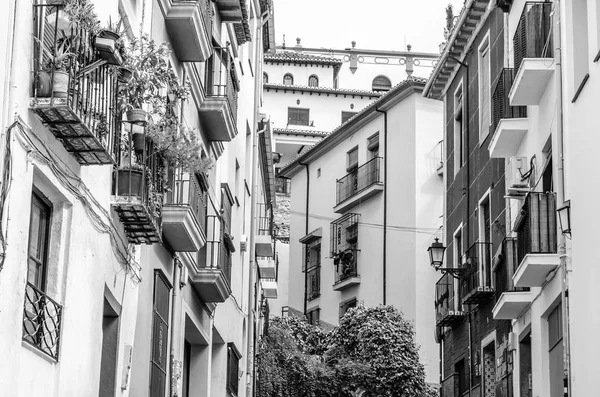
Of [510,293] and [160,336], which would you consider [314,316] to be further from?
[160,336]

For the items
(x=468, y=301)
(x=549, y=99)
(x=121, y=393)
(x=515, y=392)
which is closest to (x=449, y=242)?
(x=468, y=301)

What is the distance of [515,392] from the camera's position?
20156mm

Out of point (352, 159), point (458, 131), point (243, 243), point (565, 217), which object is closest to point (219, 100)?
point (565, 217)

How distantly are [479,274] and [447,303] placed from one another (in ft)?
12.6

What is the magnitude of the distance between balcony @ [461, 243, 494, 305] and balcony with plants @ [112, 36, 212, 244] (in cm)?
930

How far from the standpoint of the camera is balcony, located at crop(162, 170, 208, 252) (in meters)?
14.8

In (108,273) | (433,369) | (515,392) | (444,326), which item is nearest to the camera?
(108,273)

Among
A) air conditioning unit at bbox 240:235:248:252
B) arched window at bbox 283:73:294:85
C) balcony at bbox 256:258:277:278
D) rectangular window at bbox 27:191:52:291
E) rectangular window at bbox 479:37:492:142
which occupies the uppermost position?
arched window at bbox 283:73:294:85

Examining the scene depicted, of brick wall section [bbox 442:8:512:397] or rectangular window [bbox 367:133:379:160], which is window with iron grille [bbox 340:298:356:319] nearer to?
rectangular window [bbox 367:133:379:160]

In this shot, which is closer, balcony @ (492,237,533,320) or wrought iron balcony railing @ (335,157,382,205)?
balcony @ (492,237,533,320)

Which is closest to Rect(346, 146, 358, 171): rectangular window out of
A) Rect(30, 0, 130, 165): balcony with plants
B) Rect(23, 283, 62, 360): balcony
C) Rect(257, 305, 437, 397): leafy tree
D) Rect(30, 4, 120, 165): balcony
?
Rect(257, 305, 437, 397): leafy tree

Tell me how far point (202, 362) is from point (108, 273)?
27.2ft

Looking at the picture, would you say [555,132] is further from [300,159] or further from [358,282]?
[300,159]

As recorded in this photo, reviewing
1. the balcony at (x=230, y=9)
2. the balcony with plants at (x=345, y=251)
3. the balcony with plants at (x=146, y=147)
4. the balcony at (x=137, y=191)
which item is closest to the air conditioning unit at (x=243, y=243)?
the balcony at (x=230, y=9)
